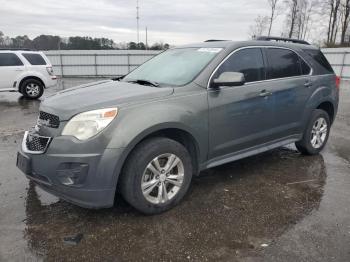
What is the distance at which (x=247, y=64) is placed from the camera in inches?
169

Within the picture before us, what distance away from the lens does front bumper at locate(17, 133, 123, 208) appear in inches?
118

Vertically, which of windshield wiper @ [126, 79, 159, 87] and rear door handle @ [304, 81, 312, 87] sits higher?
windshield wiper @ [126, 79, 159, 87]

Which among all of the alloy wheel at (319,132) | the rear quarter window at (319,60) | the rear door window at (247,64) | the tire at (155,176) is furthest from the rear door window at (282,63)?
the tire at (155,176)

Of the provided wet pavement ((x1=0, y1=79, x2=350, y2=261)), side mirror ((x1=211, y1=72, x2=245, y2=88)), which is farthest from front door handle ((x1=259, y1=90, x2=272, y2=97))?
wet pavement ((x1=0, y1=79, x2=350, y2=261))

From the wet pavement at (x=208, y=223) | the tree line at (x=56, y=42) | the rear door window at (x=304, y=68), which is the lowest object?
the wet pavement at (x=208, y=223)

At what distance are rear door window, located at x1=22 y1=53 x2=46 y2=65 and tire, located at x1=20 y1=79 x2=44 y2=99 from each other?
0.68 meters

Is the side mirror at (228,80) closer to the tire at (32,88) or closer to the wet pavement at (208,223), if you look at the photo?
the wet pavement at (208,223)

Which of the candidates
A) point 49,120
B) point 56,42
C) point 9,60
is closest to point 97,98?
point 49,120

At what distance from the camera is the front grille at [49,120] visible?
3.21 m

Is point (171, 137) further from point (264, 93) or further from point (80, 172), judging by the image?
point (264, 93)

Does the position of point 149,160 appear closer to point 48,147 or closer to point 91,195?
point 91,195

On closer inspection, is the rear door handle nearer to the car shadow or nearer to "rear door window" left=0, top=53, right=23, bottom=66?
the car shadow

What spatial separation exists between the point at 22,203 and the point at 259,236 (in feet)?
8.48

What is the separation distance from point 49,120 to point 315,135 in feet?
13.4
